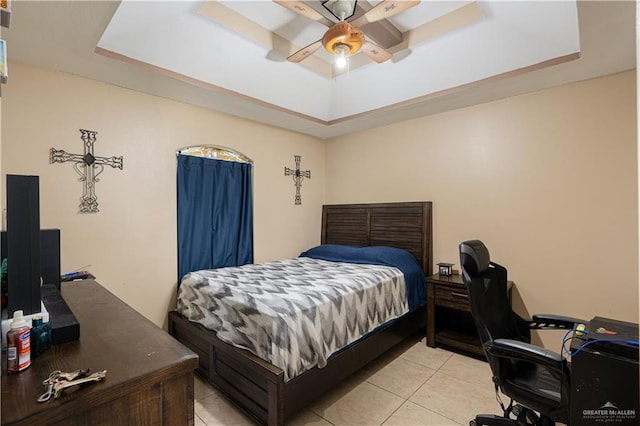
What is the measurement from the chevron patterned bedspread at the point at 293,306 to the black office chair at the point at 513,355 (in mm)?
957

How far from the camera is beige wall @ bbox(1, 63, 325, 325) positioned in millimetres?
2373

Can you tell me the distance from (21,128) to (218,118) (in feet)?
5.44

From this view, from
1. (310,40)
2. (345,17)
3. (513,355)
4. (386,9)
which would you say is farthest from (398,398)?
(310,40)

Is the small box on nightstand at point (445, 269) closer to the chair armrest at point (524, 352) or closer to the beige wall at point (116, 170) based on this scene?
the chair armrest at point (524, 352)

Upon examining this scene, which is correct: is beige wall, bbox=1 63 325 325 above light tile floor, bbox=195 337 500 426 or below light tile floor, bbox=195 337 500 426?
above

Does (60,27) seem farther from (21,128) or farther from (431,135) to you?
(431,135)

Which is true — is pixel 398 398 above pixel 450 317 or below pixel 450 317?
below

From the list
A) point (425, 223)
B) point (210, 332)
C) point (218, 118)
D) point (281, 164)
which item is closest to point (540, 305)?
point (425, 223)

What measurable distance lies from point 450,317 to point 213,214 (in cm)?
293

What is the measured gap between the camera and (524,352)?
5.07 ft

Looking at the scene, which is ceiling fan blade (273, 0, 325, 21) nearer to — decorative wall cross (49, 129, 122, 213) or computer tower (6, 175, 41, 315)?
computer tower (6, 175, 41, 315)

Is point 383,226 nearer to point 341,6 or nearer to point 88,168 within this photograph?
point 341,6

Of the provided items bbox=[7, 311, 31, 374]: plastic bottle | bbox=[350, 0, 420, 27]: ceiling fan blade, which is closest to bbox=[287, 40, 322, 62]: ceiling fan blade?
bbox=[350, 0, 420, 27]: ceiling fan blade

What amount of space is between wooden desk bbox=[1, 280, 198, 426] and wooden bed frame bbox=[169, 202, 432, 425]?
99cm
